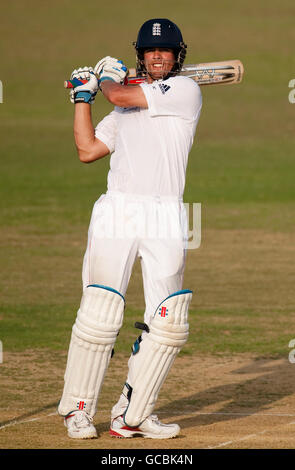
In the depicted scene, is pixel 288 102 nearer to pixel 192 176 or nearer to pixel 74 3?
pixel 192 176

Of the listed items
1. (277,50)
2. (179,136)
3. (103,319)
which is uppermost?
(277,50)

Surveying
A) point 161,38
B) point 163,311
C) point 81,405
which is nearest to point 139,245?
point 163,311

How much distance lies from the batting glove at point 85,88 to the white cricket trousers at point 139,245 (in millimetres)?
515

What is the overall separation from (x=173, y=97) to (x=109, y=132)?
0.44m

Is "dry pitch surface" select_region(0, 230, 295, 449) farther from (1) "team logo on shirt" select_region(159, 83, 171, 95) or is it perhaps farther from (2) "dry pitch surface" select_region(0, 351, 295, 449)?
(1) "team logo on shirt" select_region(159, 83, 171, 95)

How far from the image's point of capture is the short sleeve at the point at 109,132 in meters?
5.76

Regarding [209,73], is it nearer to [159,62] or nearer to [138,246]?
[159,62]

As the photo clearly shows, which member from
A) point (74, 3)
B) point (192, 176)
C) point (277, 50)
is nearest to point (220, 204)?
point (192, 176)

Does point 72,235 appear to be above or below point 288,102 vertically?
below

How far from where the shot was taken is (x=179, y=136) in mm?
5605

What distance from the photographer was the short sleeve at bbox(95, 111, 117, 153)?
5.76 meters

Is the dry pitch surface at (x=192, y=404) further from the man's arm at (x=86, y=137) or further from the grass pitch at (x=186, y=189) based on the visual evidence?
the man's arm at (x=86, y=137)
